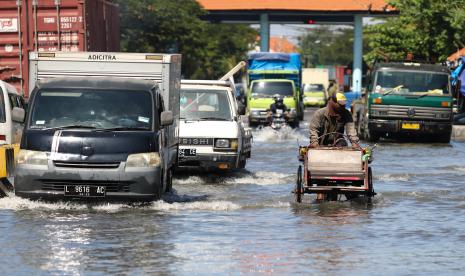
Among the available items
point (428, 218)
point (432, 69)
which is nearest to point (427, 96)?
point (432, 69)

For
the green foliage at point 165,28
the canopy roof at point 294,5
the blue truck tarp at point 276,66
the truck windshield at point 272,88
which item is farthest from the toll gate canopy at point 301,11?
the truck windshield at point 272,88

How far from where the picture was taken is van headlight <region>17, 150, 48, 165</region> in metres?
15.4

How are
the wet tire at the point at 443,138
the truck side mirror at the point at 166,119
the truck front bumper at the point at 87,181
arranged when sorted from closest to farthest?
the truck front bumper at the point at 87,181
the truck side mirror at the point at 166,119
the wet tire at the point at 443,138

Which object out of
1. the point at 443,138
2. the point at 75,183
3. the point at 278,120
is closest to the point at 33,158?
the point at 75,183

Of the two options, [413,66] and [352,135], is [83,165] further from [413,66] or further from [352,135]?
[413,66]

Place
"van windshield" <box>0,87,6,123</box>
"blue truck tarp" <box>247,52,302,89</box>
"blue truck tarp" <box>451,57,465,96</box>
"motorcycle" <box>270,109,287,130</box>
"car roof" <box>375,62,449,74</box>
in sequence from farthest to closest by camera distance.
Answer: "blue truck tarp" <box>247,52,302,89</box> → "blue truck tarp" <box>451,57,465,96</box> → "motorcycle" <box>270,109,287,130</box> → "car roof" <box>375,62,449,74</box> → "van windshield" <box>0,87,6,123</box>

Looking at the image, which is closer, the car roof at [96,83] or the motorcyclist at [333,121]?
the car roof at [96,83]

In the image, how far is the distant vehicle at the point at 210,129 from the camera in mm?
20656

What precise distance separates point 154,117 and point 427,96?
18.1m

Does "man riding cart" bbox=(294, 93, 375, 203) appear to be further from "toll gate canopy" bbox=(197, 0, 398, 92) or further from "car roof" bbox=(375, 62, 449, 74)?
"toll gate canopy" bbox=(197, 0, 398, 92)

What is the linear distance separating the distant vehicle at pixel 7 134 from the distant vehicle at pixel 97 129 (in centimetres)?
102

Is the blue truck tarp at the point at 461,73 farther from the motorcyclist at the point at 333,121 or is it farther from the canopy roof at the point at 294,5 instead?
the canopy roof at the point at 294,5

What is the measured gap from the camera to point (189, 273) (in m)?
10.9

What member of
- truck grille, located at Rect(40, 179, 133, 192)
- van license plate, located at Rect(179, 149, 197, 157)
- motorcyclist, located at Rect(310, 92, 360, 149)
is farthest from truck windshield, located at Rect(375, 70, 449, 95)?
truck grille, located at Rect(40, 179, 133, 192)
